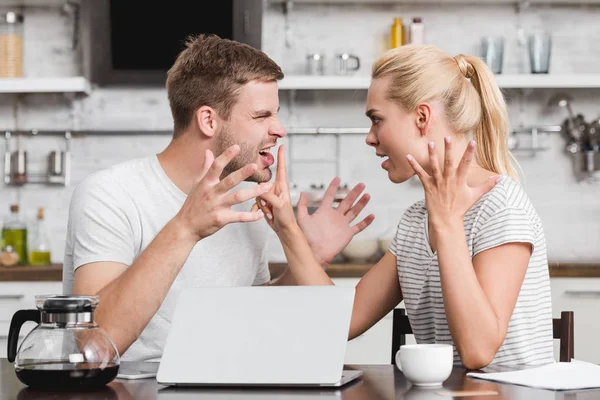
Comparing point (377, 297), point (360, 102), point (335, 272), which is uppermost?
point (360, 102)

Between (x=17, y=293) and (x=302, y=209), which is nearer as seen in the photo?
(x=302, y=209)

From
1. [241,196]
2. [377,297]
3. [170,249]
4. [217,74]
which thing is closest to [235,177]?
[241,196]

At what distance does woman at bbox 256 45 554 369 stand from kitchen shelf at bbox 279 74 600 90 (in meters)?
1.80

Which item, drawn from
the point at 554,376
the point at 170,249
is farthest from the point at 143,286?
the point at 554,376

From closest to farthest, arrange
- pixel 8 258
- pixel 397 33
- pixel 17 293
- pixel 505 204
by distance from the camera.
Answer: pixel 505 204 < pixel 17 293 < pixel 8 258 < pixel 397 33

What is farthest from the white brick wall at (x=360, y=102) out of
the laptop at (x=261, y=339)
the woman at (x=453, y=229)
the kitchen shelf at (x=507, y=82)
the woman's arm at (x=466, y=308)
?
the laptop at (x=261, y=339)

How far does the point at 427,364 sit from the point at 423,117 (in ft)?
2.36

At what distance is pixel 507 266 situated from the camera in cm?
143

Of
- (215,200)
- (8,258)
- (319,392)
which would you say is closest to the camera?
(319,392)

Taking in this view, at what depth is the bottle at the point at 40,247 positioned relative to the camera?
144 inches

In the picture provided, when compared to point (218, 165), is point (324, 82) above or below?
above

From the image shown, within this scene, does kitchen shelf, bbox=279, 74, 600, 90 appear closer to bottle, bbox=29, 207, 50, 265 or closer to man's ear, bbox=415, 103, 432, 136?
bottle, bbox=29, 207, 50, 265

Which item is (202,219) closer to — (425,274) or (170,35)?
(425,274)

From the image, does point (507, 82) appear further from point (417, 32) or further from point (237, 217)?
point (237, 217)
